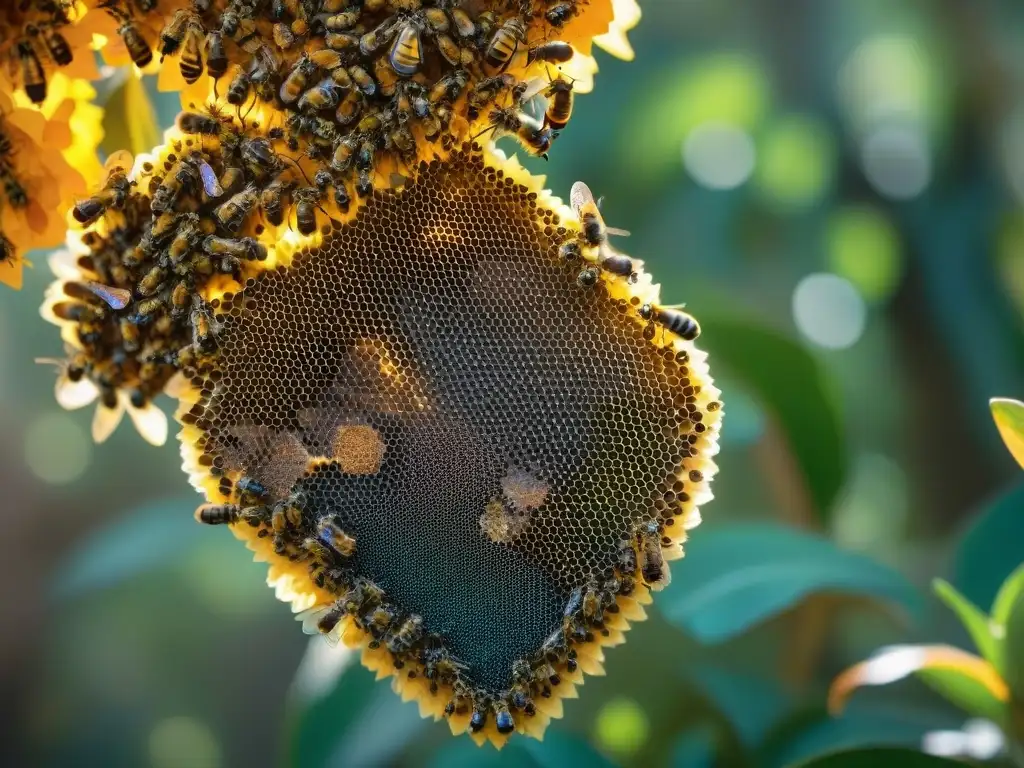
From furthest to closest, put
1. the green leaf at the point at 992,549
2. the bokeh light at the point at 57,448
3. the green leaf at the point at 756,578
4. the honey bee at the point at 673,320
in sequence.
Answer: the bokeh light at the point at 57,448
the green leaf at the point at 992,549
the green leaf at the point at 756,578
the honey bee at the point at 673,320

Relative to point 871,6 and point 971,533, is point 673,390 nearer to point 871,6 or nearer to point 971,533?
point 971,533

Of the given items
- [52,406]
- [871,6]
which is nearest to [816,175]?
[871,6]

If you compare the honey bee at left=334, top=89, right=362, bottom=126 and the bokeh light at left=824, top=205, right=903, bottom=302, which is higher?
the bokeh light at left=824, top=205, right=903, bottom=302

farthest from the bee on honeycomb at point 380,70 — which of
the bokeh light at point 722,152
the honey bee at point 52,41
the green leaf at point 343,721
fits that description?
the bokeh light at point 722,152

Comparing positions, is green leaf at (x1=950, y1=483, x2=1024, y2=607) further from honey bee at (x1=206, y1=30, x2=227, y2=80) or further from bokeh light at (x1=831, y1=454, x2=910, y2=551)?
honey bee at (x1=206, y1=30, x2=227, y2=80)

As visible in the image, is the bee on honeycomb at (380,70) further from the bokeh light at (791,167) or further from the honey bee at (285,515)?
the bokeh light at (791,167)

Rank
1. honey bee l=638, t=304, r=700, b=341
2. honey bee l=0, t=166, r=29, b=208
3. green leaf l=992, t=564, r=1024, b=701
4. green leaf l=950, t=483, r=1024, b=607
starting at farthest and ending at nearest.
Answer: green leaf l=950, t=483, r=1024, b=607 < green leaf l=992, t=564, r=1024, b=701 < honey bee l=0, t=166, r=29, b=208 < honey bee l=638, t=304, r=700, b=341

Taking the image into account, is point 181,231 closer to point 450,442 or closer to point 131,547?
point 450,442

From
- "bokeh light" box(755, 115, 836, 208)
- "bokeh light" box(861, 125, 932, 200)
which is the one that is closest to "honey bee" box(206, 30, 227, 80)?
"bokeh light" box(755, 115, 836, 208)
